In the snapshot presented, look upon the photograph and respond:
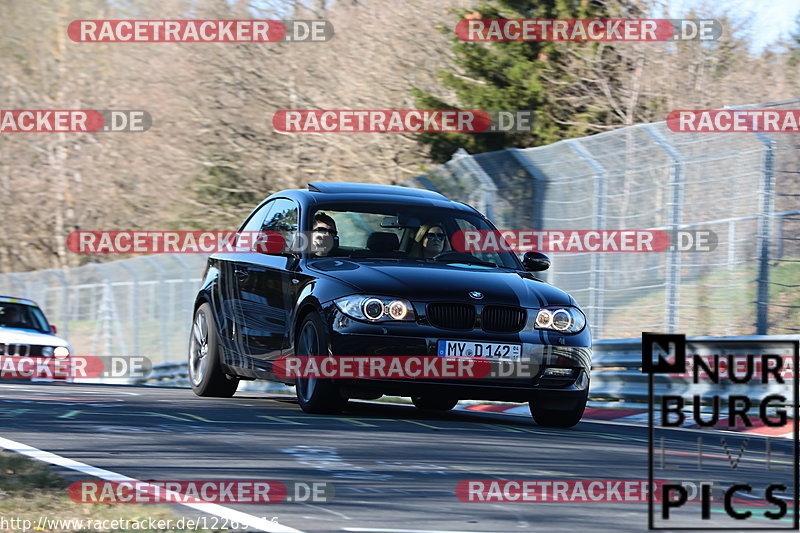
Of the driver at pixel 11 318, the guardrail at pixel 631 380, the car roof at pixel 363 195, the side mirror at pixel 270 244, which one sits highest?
the car roof at pixel 363 195

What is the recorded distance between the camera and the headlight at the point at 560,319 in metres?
9.61

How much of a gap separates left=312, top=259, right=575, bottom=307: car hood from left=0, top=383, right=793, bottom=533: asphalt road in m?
0.89

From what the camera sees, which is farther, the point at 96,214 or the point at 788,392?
the point at 96,214

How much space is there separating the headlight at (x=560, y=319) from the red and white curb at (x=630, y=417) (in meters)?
2.31

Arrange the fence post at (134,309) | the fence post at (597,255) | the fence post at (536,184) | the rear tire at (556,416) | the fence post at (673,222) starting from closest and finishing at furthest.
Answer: the rear tire at (556,416) < the fence post at (673,222) < the fence post at (597,255) < the fence post at (536,184) < the fence post at (134,309)

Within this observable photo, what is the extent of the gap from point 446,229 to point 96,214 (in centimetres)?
3467

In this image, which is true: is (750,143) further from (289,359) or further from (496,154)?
(289,359)

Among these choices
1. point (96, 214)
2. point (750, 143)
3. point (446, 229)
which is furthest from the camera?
point (96, 214)

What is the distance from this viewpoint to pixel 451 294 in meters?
9.40

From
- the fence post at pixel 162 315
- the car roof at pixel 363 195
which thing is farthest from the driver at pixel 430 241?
the fence post at pixel 162 315

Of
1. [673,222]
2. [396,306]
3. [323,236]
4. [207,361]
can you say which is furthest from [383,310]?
[673,222]

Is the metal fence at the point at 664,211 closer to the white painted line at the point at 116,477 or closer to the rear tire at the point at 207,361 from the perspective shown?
the rear tire at the point at 207,361

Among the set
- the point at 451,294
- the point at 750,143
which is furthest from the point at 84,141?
the point at 451,294

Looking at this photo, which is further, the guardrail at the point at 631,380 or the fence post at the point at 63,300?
the fence post at the point at 63,300
